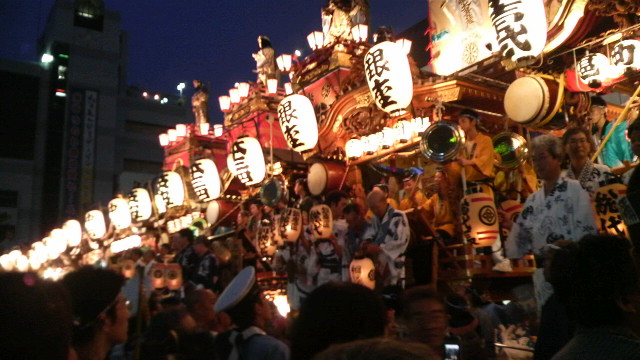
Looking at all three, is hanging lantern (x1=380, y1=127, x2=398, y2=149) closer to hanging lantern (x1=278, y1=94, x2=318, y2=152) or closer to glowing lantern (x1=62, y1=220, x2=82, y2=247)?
hanging lantern (x1=278, y1=94, x2=318, y2=152)

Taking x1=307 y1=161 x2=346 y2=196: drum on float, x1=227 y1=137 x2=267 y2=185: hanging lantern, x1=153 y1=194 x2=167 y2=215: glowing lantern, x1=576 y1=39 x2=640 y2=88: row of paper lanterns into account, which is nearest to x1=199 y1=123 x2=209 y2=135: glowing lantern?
x1=153 y1=194 x2=167 y2=215: glowing lantern

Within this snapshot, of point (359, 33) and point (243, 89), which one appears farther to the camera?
point (243, 89)

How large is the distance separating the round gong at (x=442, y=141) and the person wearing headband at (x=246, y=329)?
562cm

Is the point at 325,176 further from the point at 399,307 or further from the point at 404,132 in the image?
the point at 399,307

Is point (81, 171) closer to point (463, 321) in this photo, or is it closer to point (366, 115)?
point (366, 115)

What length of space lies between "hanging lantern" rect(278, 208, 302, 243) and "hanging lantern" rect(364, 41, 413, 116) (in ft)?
11.2

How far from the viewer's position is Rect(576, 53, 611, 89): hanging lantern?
839 cm

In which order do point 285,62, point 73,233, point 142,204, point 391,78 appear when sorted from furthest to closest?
point 73,233
point 142,204
point 285,62
point 391,78

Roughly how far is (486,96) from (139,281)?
334 inches

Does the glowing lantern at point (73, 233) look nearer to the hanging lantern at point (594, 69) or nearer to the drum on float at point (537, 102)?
the drum on float at point (537, 102)

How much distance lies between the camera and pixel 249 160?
14406 mm

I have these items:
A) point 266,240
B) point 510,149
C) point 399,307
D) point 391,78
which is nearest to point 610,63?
point 510,149

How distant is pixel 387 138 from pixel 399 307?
687cm

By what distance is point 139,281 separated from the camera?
4598 millimetres
